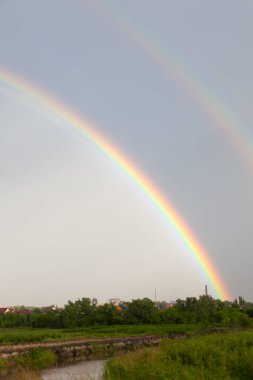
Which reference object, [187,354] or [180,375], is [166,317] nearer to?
[187,354]

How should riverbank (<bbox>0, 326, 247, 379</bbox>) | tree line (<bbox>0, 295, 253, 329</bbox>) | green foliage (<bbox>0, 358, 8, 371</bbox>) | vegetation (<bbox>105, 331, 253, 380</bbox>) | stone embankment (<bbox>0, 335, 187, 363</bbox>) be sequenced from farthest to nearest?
tree line (<bbox>0, 295, 253, 329</bbox>) < stone embankment (<bbox>0, 335, 187, 363</bbox>) < riverbank (<bbox>0, 326, 247, 379</bbox>) < green foliage (<bbox>0, 358, 8, 371</bbox>) < vegetation (<bbox>105, 331, 253, 380</bbox>)

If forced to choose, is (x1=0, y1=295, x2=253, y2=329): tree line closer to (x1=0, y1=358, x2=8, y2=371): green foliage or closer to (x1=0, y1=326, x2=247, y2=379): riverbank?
(x1=0, y1=326, x2=247, y2=379): riverbank

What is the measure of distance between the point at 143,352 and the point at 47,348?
14.4m

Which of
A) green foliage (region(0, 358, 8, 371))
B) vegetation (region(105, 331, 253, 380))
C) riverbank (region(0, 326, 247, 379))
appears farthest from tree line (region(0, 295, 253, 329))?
vegetation (region(105, 331, 253, 380))

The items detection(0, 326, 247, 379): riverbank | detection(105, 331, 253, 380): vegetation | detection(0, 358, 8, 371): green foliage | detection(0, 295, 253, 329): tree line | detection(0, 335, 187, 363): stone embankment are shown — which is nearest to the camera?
detection(105, 331, 253, 380): vegetation

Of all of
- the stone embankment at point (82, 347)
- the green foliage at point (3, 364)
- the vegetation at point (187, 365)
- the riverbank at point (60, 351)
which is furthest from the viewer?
the stone embankment at point (82, 347)

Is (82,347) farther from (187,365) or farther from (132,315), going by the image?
(132,315)

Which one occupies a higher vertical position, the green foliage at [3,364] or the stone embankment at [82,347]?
the stone embankment at [82,347]

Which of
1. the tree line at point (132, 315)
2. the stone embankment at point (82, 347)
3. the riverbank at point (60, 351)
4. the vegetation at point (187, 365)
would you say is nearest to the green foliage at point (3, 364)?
the riverbank at point (60, 351)

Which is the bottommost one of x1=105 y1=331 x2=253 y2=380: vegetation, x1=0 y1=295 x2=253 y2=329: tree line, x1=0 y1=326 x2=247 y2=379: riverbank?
x1=105 y1=331 x2=253 y2=380: vegetation

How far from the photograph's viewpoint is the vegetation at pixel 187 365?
630 inches

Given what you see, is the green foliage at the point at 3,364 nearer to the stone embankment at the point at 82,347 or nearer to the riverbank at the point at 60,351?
the riverbank at the point at 60,351

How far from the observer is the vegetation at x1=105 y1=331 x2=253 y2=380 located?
1599 cm

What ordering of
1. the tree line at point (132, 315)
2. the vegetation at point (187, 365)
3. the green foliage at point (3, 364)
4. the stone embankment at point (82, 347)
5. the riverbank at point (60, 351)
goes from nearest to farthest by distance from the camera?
the vegetation at point (187, 365), the green foliage at point (3, 364), the riverbank at point (60, 351), the stone embankment at point (82, 347), the tree line at point (132, 315)
